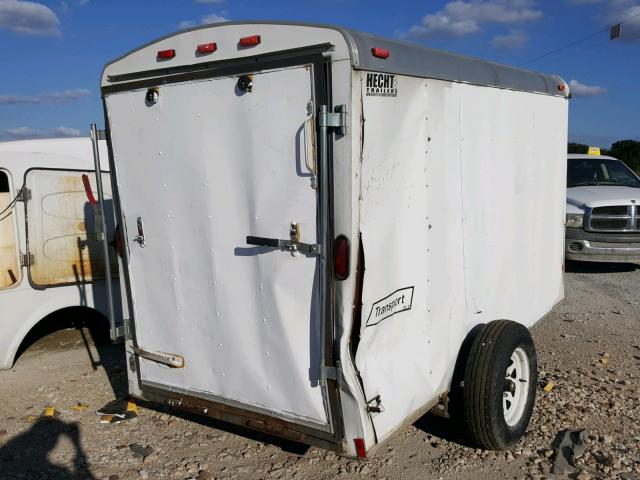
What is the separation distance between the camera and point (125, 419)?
4801 millimetres

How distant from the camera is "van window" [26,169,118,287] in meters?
5.65

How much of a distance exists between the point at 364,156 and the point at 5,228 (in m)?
3.93

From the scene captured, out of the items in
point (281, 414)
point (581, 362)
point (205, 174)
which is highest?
point (205, 174)

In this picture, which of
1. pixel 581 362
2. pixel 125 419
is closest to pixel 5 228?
pixel 125 419

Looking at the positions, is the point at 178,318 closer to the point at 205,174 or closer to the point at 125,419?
the point at 205,174

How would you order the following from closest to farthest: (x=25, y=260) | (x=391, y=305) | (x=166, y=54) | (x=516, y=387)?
(x=391, y=305) → (x=166, y=54) → (x=516, y=387) → (x=25, y=260)

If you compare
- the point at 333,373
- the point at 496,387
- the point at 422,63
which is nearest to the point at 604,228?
the point at 496,387

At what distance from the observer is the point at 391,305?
133 inches

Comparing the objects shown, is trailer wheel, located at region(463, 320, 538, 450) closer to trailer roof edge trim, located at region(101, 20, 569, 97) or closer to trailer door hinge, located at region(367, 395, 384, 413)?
trailer door hinge, located at region(367, 395, 384, 413)

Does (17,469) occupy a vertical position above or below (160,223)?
below

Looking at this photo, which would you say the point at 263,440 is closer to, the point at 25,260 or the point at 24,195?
the point at 25,260

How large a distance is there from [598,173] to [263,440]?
8714 millimetres

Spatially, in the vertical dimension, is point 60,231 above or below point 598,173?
below

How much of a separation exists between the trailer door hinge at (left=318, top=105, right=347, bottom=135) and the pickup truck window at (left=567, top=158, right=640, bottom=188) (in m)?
8.59
